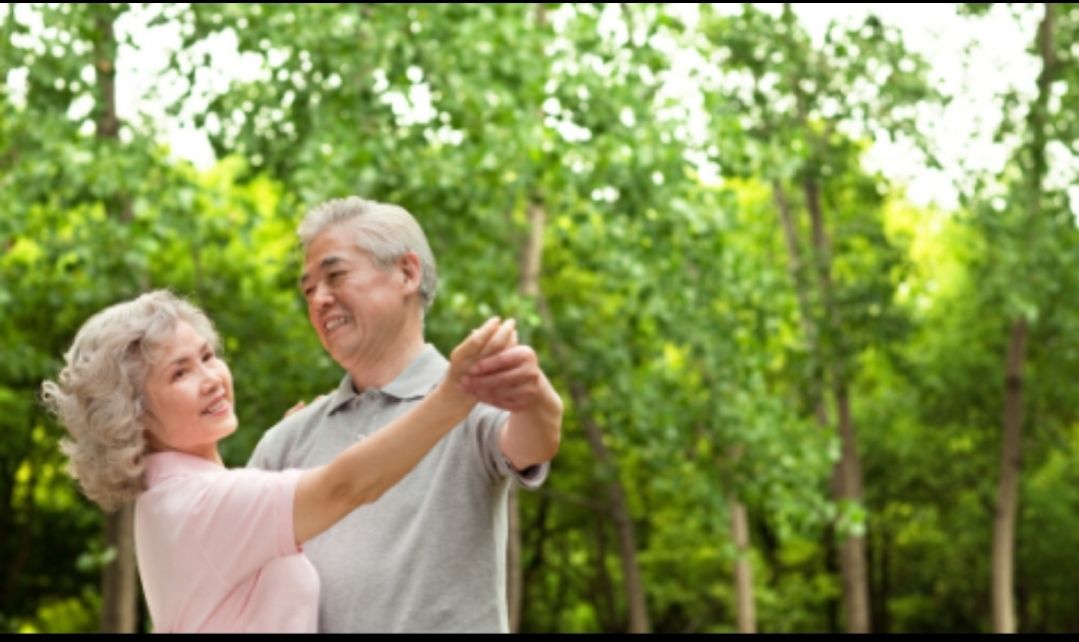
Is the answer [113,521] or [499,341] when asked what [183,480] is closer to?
[499,341]

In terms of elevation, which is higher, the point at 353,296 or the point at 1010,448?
the point at 1010,448

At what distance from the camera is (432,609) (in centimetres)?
305

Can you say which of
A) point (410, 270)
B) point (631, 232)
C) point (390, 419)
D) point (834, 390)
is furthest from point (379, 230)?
point (834, 390)

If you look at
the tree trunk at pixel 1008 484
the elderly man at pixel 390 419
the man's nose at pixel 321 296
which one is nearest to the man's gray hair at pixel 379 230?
the elderly man at pixel 390 419

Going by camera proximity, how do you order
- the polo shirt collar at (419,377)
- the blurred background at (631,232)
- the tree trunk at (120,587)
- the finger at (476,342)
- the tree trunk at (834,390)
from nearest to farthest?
the finger at (476,342)
the polo shirt collar at (419,377)
the blurred background at (631,232)
the tree trunk at (120,587)
the tree trunk at (834,390)

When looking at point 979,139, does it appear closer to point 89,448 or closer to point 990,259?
point 990,259

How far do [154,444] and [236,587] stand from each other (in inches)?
13.0

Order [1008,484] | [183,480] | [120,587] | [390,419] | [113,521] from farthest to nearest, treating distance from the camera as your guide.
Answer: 1. [1008,484]
2. [113,521]
3. [120,587]
4. [390,419]
5. [183,480]

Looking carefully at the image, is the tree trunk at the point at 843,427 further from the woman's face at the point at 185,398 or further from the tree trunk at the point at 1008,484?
the woman's face at the point at 185,398

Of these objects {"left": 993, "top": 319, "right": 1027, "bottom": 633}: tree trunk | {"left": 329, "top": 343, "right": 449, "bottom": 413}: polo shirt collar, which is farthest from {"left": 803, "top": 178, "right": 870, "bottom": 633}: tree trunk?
{"left": 329, "top": 343, "right": 449, "bottom": 413}: polo shirt collar

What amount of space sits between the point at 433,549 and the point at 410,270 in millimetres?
600

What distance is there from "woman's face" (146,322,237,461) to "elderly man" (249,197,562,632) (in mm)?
314

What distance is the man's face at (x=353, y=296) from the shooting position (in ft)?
10.8

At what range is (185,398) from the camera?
304 centimetres
